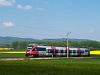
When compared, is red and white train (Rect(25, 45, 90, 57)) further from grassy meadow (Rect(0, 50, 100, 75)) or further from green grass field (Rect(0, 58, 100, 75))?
green grass field (Rect(0, 58, 100, 75))

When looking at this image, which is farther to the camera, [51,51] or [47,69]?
[51,51]

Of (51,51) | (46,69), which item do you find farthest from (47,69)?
(51,51)

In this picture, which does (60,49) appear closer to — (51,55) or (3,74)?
(51,55)

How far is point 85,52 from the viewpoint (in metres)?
103

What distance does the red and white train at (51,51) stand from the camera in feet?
271

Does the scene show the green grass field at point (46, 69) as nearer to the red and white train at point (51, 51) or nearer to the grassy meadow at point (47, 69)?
the grassy meadow at point (47, 69)

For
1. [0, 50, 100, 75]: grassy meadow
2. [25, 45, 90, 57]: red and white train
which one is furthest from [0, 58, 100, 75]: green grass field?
[25, 45, 90, 57]: red and white train

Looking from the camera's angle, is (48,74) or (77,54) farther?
(77,54)

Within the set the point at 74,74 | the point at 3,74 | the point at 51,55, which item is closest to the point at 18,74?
the point at 3,74

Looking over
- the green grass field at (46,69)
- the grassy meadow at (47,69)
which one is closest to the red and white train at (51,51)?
the grassy meadow at (47,69)

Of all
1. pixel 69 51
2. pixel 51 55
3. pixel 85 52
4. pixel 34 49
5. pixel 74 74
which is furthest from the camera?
pixel 85 52

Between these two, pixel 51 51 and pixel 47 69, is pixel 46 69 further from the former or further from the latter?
pixel 51 51

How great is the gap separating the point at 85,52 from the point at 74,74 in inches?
3257

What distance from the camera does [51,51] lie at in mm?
87875
